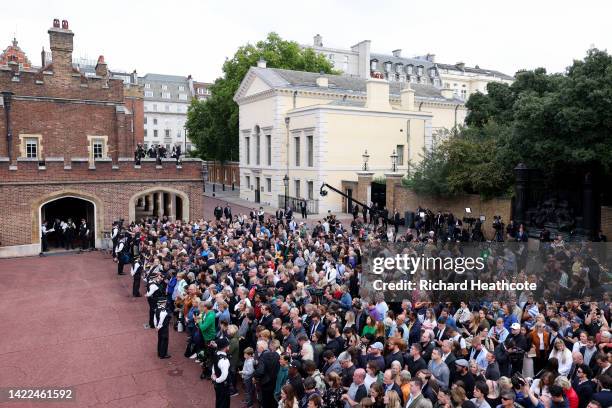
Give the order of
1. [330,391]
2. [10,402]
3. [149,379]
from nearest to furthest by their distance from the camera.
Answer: [330,391] → [10,402] → [149,379]

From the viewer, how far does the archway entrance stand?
945 inches

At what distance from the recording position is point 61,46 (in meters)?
27.1

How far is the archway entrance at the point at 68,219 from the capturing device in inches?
945

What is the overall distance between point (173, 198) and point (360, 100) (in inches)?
710

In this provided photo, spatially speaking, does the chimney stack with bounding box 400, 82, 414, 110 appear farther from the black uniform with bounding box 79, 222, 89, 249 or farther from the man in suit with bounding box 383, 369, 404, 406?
the man in suit with bounding box 383, 369, 404, 406

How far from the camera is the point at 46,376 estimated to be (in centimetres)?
1021

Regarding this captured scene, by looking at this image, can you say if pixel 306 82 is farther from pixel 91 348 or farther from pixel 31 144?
pixel 91 348

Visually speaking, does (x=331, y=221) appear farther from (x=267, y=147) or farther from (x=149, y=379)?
(x=267, y=147)

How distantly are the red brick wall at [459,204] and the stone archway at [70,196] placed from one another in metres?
15.9

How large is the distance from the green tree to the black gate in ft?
67.1

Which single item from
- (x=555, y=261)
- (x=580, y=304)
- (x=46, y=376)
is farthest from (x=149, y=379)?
(x=555, y=261)

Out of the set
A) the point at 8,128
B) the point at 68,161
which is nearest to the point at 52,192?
the point at 68,161

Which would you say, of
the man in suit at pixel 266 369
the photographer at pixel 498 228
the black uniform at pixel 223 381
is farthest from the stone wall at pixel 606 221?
the black uniform at pixel 223 381

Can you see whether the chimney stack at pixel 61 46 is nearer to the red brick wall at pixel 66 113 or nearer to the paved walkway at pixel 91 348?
the red brick wall at pixel 66 113
